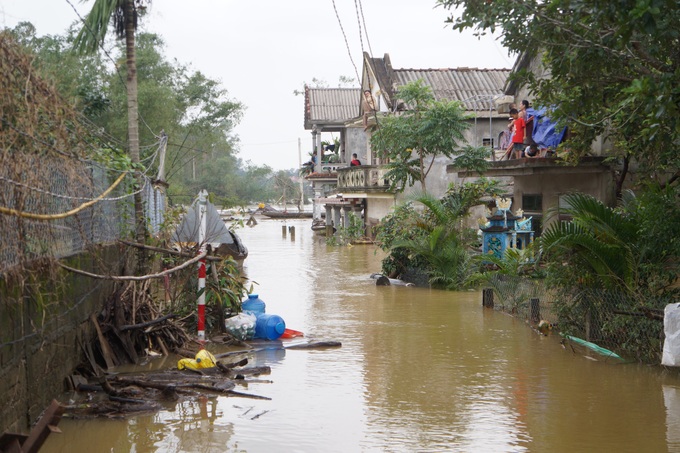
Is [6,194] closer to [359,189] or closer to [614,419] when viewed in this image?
[614,419]

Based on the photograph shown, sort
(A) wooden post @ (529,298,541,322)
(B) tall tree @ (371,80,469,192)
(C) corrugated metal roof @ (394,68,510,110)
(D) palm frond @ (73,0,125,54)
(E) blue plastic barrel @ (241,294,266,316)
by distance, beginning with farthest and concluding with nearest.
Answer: (C) corrugated metal roof @ (394,68,510,110)
(B) tall tree @ (371,80,469,192)
(D) palm frond @ (73,0,125,54)
(A) wooden post @ (529,298,541,322)
(E) blue plastic barrel @ (241,294,266,316)

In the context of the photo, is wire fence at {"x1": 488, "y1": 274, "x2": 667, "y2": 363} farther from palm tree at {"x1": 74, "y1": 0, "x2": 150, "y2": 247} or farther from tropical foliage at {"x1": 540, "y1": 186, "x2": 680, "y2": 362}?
palm tree at {"x1": 74, "y1": 0, "x2": 150, "y2": 247}

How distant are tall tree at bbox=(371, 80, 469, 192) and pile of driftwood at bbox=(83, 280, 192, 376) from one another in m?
14.3

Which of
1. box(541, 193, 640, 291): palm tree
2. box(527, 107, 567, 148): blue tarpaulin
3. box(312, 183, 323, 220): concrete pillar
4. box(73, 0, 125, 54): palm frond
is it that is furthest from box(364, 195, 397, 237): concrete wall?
box(541, 193, 640, 291): palm tree

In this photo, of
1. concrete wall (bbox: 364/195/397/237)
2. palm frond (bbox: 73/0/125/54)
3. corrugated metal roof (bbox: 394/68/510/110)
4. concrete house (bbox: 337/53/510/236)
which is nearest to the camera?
palm frond (bbox: 73/0/125/54)

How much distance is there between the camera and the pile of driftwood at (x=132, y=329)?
35.4ft

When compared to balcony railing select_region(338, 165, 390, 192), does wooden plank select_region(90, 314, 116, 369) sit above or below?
below

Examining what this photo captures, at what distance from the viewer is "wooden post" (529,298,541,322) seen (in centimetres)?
A: 1399

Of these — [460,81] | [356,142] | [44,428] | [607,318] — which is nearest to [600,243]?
[607,318]

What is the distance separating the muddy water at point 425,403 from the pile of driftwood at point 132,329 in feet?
4.70

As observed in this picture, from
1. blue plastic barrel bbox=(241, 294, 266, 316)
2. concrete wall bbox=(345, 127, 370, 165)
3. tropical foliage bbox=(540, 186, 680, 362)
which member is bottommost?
blue plastic barrel bbox=(241, 294, 266, 316)

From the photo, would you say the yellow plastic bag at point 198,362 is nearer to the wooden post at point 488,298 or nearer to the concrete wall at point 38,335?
the concrete wall at point 38,335

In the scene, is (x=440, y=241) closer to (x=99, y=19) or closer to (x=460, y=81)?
(x=99, y=19)

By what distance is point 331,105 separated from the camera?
50.4 m
